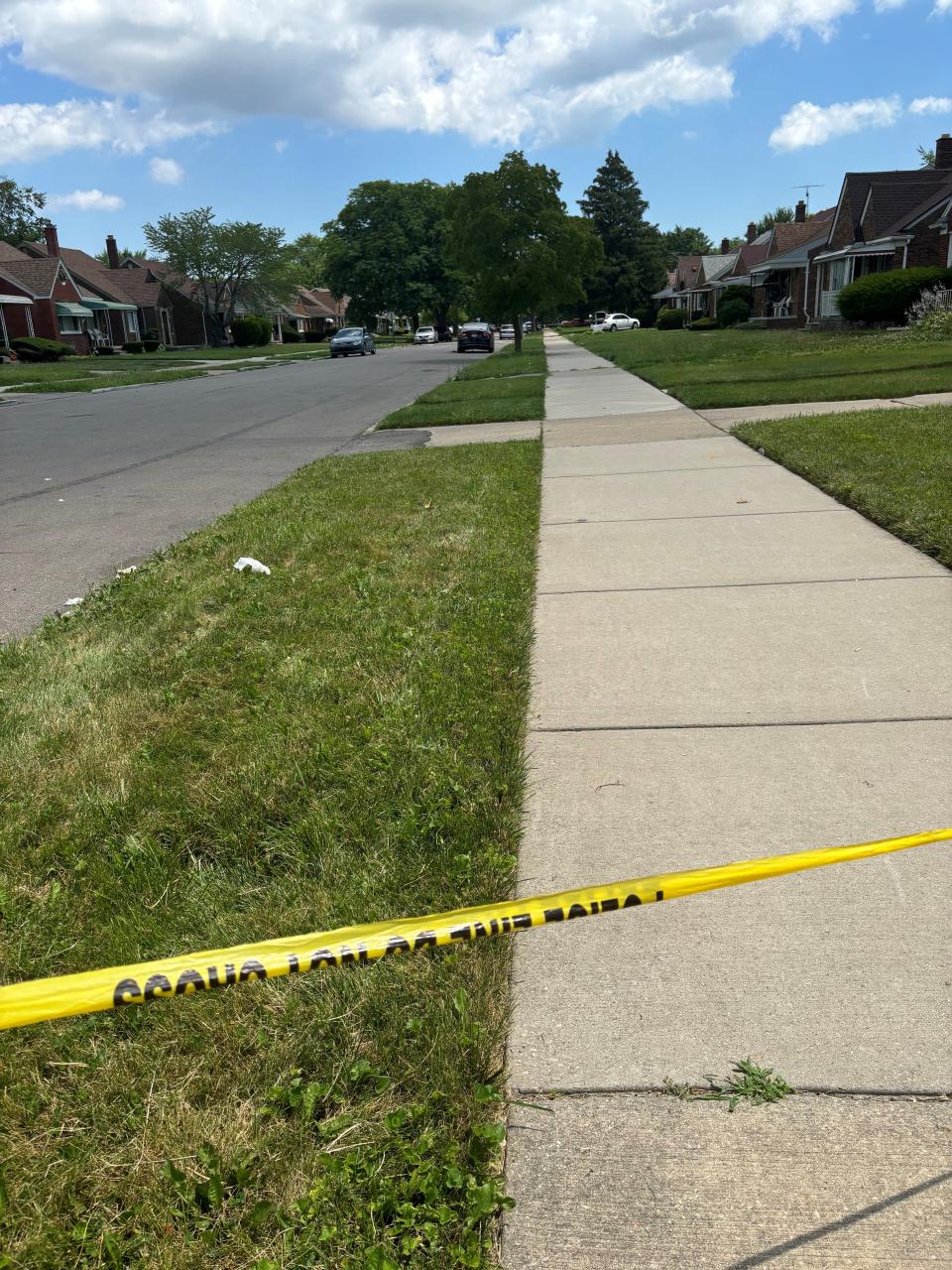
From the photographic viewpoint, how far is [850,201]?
44250 millimetres

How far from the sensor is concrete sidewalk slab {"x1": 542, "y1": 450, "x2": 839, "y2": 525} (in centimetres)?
786

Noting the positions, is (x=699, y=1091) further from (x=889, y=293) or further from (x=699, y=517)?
(x=889, y=293)

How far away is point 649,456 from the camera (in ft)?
35.7

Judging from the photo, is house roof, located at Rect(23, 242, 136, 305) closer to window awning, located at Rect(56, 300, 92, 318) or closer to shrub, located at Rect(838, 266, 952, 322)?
window awning, located at Rect(56, 300, 92, 318)

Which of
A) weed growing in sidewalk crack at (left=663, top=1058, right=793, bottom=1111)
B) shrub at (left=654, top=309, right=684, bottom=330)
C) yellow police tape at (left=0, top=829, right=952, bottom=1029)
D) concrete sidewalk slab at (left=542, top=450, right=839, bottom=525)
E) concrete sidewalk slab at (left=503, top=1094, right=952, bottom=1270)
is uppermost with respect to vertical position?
shrub at (left=654, top=309, right=684, bottom=330)

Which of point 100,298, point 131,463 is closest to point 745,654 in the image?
point 131,463

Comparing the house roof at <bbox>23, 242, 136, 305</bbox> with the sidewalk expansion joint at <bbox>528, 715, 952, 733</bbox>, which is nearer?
the sidewalk expansion joint at <bbox>528, 715, 952, 733</bbox>

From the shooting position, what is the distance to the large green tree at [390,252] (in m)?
83.9

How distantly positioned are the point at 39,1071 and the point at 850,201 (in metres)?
49.6

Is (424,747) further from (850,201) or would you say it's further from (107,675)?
(850,201)

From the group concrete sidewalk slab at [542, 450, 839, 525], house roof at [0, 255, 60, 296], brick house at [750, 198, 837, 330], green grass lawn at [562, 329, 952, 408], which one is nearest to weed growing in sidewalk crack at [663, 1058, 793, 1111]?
concrete sidewalk slab at [542, 450, 839, 525]

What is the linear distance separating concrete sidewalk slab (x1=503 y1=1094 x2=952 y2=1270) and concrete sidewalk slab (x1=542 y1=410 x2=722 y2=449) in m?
10.4

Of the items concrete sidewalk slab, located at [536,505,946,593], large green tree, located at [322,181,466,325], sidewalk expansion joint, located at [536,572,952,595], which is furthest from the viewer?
large green tree, located at [322,181,466,325]

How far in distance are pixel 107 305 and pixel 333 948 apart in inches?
2943
